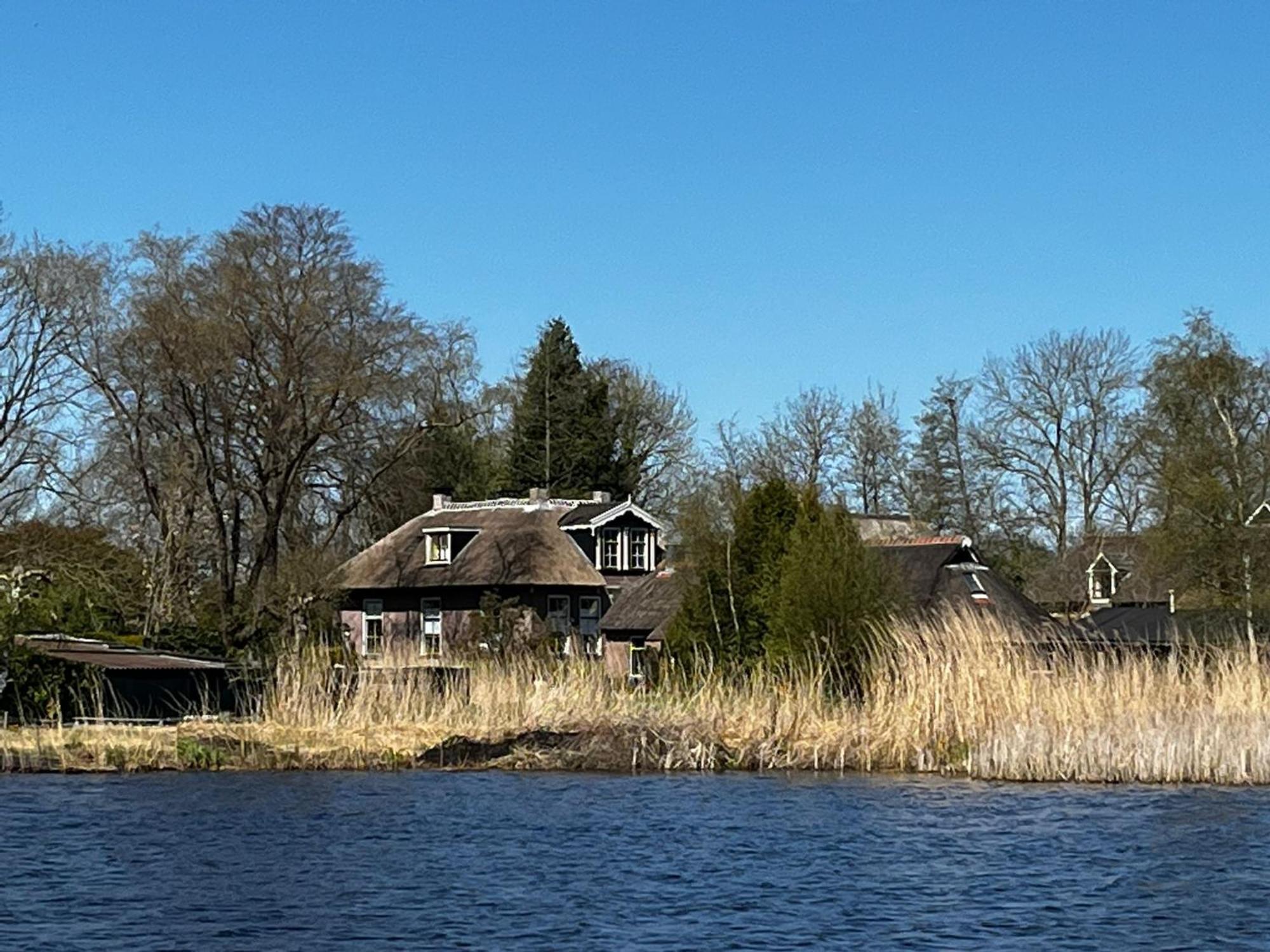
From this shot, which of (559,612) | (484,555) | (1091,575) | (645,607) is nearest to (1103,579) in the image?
(1091,575)

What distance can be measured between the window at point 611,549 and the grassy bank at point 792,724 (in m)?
30.6

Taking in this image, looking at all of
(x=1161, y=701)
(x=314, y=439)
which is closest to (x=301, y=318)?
(x=314, y=439)

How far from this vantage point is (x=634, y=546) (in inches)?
2606

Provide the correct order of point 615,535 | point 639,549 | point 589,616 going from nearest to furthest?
point 589,616 → point 615,535 → point 639,549

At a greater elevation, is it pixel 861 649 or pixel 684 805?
pixel 861 649

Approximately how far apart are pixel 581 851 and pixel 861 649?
494 inches

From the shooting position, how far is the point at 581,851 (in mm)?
20719

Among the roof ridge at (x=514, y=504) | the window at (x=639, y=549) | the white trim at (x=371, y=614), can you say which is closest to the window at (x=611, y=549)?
the window at (x=639, y=549)

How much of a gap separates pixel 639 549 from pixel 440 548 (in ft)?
24.1

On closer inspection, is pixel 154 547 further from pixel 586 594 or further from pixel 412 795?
pixel 412 795

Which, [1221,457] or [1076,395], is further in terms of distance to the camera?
[1076,395]

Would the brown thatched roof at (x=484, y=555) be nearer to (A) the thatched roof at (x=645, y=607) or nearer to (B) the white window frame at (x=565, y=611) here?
(B) the white window frame at (x=565, y=611)

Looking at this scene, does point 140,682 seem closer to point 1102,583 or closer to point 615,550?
point 615,550

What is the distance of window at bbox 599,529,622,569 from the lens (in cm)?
6525
